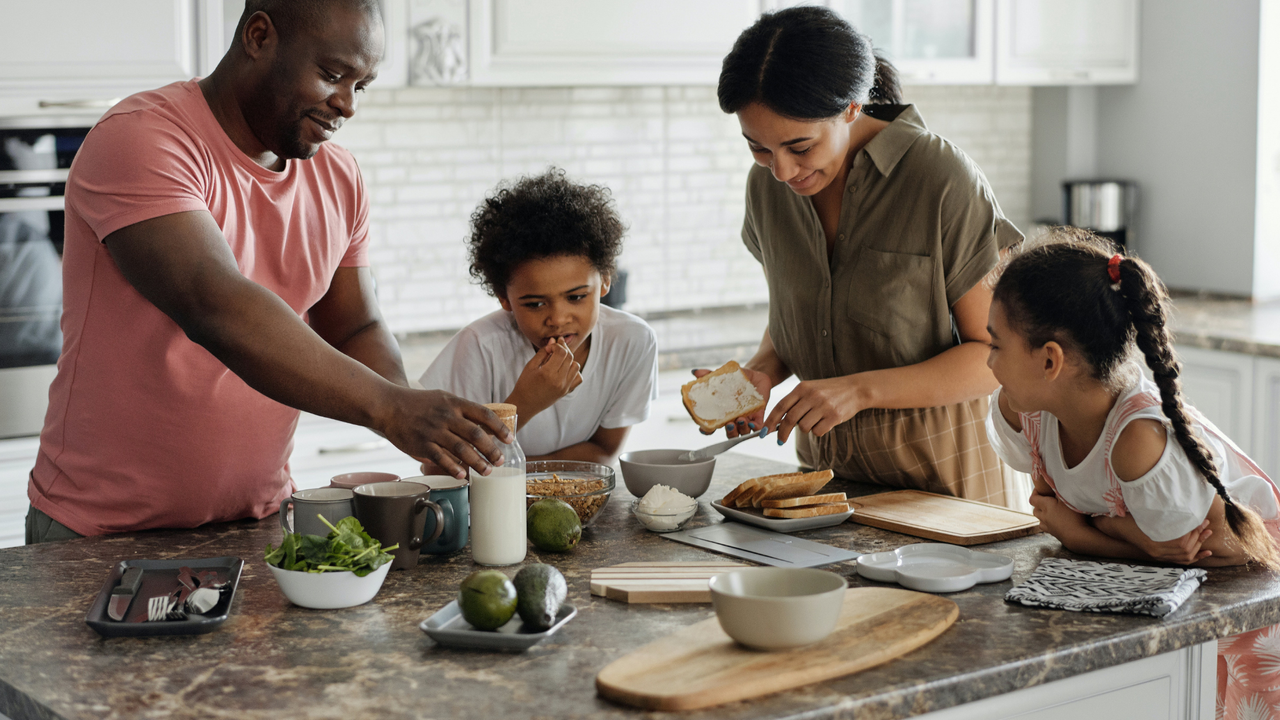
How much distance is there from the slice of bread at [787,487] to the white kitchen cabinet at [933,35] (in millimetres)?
2402

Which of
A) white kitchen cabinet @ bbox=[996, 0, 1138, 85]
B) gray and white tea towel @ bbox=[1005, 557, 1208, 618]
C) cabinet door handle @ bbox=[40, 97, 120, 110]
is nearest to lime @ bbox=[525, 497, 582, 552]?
gray and white tea towel @ bbox=[1005, 557, 1208, 618]

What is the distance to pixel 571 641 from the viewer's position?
1.33m

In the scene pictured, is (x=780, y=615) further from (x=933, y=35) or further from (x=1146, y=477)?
(x=933, y=35)

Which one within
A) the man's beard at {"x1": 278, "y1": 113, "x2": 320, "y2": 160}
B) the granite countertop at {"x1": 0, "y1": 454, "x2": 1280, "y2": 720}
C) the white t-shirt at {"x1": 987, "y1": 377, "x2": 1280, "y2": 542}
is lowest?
the granite countertop at {"x1": 0, "y1": 454, "x2": 1280, "y2": 720}

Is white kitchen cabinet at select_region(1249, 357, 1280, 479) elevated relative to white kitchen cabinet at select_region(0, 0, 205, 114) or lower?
lower

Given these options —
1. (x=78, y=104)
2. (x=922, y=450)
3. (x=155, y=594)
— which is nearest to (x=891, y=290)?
(x=922, y=450)

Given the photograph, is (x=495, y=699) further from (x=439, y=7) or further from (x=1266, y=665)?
(x=439, y=7)

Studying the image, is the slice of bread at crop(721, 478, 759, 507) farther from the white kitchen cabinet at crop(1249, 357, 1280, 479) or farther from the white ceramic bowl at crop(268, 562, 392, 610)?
the white kitchen cabinet at crop(1249, 357, 1280, 479)

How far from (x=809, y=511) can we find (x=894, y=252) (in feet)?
1.77

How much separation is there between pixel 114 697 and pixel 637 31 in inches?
109

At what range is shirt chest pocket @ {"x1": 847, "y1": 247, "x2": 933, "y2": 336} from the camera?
2080 millimetres

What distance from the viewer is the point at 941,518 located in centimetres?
182

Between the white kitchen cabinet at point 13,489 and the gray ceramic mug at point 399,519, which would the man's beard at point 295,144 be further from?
the white kitchen cabinet at point 13,489

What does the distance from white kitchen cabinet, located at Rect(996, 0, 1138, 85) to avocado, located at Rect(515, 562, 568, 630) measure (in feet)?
11.0
